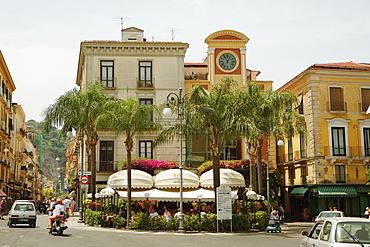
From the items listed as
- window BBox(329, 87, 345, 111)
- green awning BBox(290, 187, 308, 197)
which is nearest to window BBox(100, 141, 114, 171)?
green awning BBox(290, 187, 308, 197)

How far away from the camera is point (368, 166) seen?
4047cm

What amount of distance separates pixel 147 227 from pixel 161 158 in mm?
15408

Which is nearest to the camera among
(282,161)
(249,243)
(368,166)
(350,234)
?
(350,234)

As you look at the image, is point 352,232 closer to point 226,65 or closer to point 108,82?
point 108,82

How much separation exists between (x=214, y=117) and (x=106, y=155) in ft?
56.2

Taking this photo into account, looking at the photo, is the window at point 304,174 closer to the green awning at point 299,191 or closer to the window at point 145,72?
the green awning at point 299,191

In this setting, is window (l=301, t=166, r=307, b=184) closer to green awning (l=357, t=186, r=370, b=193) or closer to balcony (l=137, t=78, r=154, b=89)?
green awning (l=357, t=186, r=370, b=193)

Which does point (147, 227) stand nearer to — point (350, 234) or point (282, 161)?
point (350, 234)

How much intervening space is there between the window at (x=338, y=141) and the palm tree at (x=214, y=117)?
16.6m

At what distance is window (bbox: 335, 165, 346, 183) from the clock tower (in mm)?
10878

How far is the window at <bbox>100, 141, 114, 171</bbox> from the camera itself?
4097cm

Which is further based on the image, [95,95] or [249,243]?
[95,95]

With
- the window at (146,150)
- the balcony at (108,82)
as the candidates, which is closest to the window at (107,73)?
the balcony at (108,82)

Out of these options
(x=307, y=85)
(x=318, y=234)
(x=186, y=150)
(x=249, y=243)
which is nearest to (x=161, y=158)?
(x=186, y=150)
